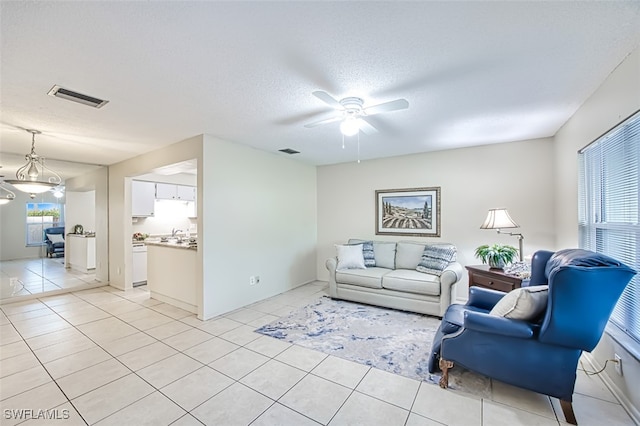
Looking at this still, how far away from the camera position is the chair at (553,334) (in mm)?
1661

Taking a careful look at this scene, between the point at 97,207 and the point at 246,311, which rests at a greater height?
the point at 97,207

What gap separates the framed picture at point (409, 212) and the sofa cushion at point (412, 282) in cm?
93

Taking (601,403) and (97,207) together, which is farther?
(97,207)

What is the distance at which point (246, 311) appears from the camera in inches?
153

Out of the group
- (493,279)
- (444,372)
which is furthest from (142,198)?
(493,279)

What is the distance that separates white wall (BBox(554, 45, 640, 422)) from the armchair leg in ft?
1.27

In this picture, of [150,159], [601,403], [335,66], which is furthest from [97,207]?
[601,403]

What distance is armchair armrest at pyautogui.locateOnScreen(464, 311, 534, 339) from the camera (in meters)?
1.84

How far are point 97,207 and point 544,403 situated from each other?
746cm

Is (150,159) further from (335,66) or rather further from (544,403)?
(544,403)

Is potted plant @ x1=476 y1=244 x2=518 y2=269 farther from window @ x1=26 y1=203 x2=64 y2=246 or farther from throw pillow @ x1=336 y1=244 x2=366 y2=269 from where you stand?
window @ x1=26 y1=203 x2=64 y2=246

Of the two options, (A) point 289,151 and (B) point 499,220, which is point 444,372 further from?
(A) point 289,151

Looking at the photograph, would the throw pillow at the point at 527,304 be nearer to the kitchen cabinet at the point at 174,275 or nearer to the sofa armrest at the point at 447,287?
the sofa armrest at the point at 447,287

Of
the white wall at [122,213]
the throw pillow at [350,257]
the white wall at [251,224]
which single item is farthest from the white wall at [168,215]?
the throw pillow at [350,257]
